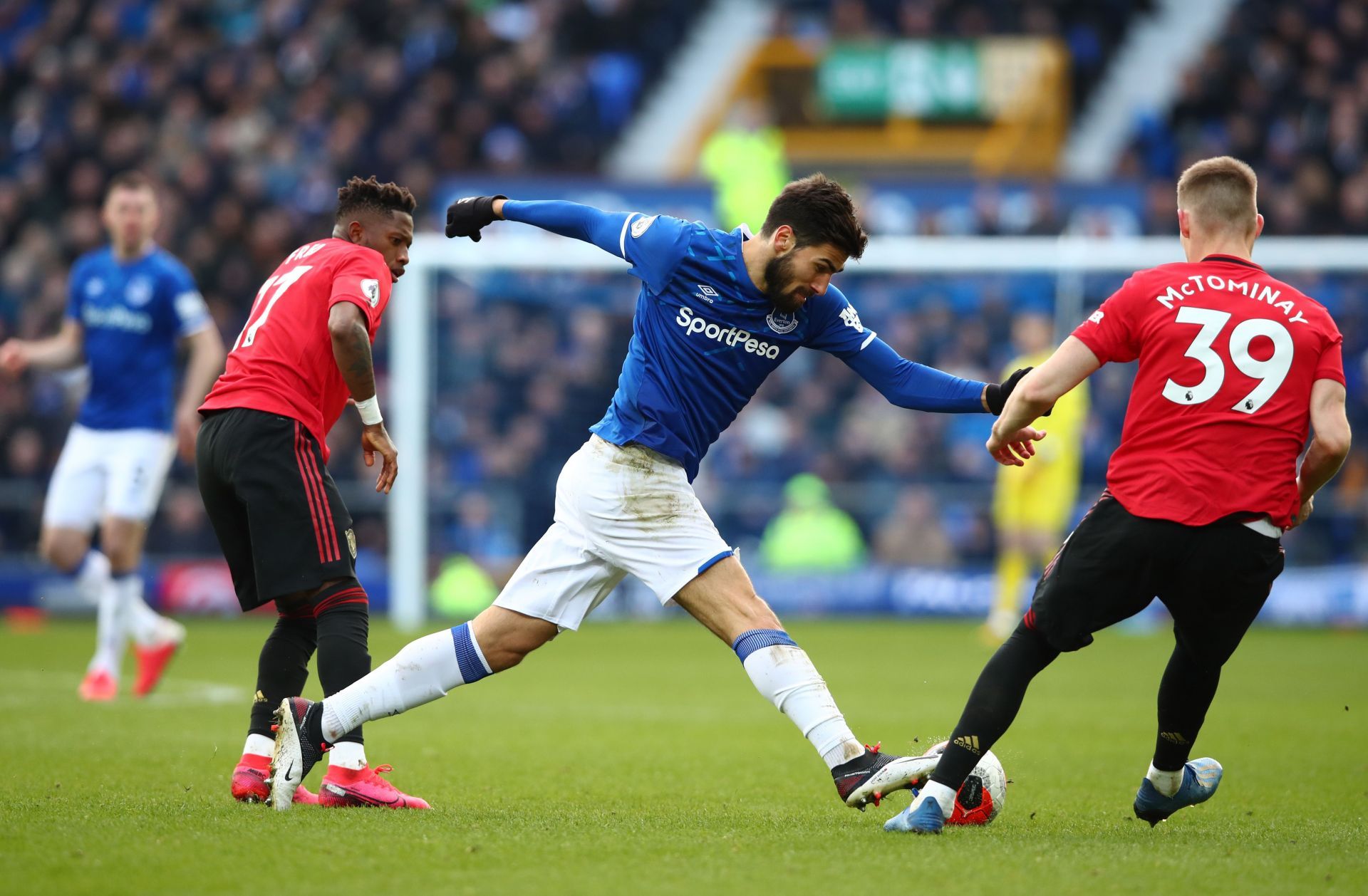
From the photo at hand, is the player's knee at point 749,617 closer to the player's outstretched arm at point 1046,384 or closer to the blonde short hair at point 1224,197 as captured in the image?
the player's outstretched arm at point 1046,384

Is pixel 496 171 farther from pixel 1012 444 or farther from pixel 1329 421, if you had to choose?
pixel 1329 421

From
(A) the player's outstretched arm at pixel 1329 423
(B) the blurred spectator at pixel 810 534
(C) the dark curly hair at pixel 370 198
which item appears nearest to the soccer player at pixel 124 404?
(C) the dark curly hair at pixel 370 198

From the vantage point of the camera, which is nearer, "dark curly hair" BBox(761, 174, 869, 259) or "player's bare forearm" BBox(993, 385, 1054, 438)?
"player's bare forearm" BBox(993, 385, 1054, 438)

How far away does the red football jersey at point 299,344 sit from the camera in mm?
5449

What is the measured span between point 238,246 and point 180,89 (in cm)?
409

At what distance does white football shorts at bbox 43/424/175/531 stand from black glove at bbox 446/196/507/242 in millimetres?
4642

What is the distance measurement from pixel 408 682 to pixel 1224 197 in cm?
309

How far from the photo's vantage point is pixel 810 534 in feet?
52.6

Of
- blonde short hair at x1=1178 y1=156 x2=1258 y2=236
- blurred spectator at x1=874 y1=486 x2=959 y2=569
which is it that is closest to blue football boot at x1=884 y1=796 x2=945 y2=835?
blonde short hair at x1=1178 y1=156 x2=1258 y2=236

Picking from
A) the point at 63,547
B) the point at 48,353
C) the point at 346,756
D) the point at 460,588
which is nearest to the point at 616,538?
the point at 346,756

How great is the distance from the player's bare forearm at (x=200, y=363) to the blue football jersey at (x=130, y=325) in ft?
0.18

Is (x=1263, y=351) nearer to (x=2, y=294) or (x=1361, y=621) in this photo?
(x=1361, y=621)

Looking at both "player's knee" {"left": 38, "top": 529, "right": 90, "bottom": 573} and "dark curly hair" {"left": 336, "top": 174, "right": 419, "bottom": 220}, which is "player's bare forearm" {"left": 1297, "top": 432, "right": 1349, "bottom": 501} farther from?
"player's knee" {"left": 38, "top": 529, "right": 90, "bottom": 573}

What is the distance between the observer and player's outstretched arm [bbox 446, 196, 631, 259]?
5199mm
